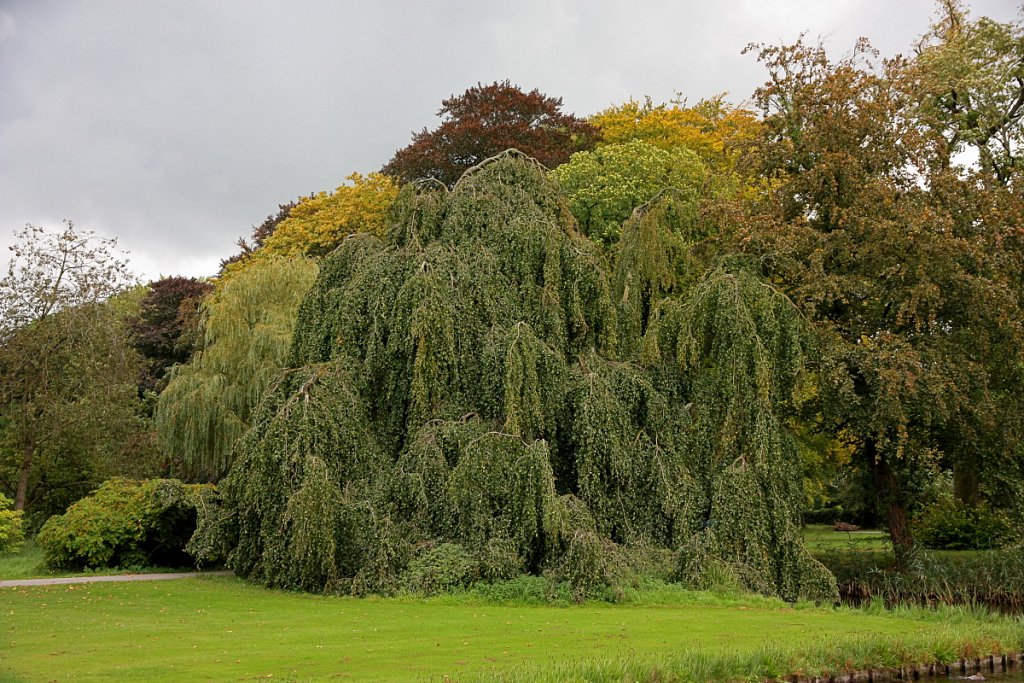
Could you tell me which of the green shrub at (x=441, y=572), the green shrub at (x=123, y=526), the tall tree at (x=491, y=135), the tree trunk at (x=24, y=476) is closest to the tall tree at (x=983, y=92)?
the tall tree at (x=491, y=135)

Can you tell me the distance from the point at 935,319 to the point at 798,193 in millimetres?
3911

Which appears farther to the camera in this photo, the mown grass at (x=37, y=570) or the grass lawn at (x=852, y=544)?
the grass lawn at (x=852, y=544)

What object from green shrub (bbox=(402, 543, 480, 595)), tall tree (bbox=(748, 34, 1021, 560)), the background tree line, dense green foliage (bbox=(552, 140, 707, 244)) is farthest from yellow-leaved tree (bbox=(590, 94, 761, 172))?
green shrub (bbox=(402, 543, 480, 595))

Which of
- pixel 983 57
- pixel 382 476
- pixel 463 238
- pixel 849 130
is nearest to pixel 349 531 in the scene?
pixel 382 476

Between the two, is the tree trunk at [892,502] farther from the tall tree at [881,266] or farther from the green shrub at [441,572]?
the green shrub at [441,572]

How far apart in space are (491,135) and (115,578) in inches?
757

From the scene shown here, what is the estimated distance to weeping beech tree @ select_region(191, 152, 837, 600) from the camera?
14625 mm

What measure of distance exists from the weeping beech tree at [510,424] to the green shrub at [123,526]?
2216mm

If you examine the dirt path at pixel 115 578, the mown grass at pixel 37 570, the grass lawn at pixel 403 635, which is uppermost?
the mown grass at pixel 37 570

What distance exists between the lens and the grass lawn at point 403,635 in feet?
29.3

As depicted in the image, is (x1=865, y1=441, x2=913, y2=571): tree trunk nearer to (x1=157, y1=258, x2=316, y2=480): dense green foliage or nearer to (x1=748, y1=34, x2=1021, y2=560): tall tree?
(x1=748, y1=34, x2=1021, y2=560): tall tree

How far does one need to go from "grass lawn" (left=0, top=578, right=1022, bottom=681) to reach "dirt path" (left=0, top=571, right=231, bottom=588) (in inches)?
28.1

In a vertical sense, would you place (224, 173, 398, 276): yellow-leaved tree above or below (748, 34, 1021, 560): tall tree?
above


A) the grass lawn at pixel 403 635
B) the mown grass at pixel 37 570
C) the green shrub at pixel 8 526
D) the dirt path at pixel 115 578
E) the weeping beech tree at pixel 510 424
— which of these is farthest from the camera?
the mown grass at pixel 37 570
